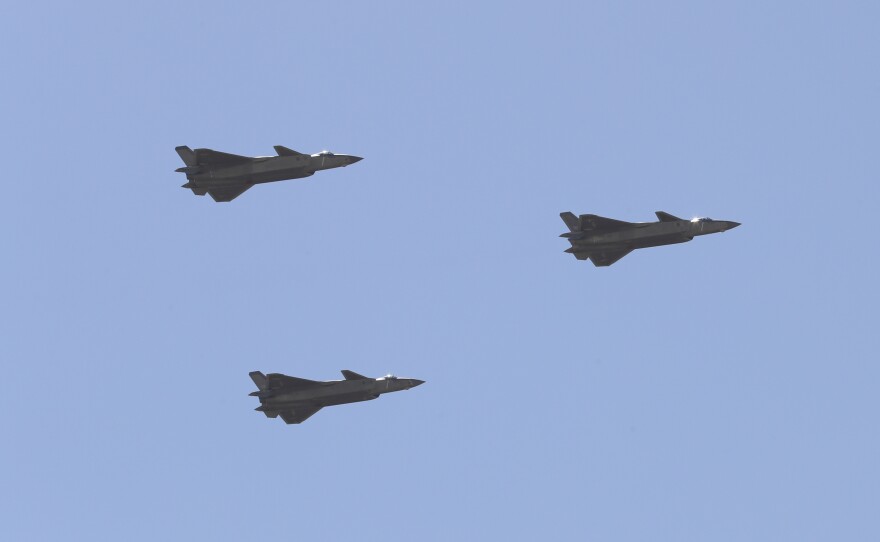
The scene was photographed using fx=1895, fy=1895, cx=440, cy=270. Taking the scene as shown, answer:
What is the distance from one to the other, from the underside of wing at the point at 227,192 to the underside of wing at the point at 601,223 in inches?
957

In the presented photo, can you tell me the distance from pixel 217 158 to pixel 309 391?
1797 cm

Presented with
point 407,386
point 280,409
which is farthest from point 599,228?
point 280,409

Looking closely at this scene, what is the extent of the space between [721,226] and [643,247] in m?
5.91

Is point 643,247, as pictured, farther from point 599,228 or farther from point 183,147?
point 183,147

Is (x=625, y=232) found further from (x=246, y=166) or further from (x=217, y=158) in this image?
(x=217, y=158)

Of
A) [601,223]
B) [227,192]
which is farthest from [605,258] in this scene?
[227,192]

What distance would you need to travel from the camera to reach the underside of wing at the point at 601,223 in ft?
448

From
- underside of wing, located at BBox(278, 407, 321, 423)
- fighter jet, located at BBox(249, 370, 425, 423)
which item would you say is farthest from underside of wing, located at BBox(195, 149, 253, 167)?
underside of wing, located at BBox(278, 407, 321, 423)

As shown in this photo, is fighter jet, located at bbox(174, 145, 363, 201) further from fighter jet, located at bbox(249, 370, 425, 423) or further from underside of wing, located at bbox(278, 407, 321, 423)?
underside of wing, located at bbox(278, 407, 321, 423)

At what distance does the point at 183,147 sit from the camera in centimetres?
13500

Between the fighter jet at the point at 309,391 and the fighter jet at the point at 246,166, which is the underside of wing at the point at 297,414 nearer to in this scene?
the fighter jet at the point at 309,391

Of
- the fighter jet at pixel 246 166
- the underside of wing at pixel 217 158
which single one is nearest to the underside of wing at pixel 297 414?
the fighter jet at pixel 246 166

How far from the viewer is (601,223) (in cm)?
13712

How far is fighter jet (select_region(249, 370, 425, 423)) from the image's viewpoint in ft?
443
